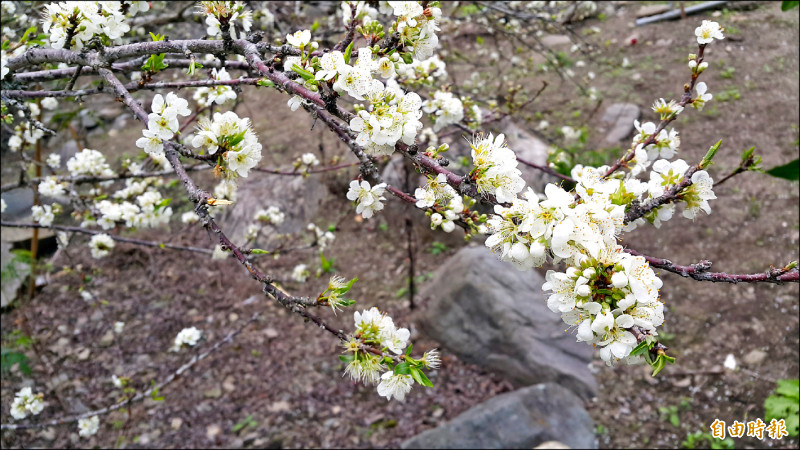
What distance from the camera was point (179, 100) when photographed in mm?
1345

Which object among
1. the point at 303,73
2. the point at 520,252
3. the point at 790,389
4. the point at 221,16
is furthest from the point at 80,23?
the point at 790,389

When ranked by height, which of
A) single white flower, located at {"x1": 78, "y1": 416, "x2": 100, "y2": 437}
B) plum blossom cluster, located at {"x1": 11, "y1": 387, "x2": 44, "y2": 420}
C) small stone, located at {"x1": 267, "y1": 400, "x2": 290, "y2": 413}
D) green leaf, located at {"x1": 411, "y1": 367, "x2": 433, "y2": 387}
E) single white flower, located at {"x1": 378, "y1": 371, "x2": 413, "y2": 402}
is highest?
green leaf, located at {"x1": 411, "y1": 367, "x2": 433, "y2": 387}

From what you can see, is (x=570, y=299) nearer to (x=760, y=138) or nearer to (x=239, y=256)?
(x=239, y=256)

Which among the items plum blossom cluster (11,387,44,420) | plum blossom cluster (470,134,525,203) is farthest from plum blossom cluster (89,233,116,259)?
plum blossom cluster (470,134,525,203)

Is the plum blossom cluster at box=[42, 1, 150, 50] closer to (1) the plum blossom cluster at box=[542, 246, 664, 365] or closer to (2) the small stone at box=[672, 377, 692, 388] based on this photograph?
(1) the plum blossom cluster at box=[542, 246, 664, 365]

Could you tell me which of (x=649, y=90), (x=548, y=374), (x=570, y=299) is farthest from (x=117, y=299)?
(x=649, y=90)

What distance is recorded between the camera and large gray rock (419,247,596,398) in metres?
3.87

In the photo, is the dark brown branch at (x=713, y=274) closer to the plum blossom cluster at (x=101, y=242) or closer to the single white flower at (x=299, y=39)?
the single white flower at (x=299, y=39)

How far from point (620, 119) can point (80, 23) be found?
5.95 meters

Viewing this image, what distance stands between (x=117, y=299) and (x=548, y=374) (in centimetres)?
365

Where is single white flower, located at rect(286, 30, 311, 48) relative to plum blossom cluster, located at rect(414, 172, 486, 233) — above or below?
above

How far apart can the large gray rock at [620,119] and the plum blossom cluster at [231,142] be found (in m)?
5.49

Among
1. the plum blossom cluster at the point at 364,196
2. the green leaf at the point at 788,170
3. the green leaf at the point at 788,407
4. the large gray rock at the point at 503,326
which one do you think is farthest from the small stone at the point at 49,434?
the green leaf at the point at 788,407

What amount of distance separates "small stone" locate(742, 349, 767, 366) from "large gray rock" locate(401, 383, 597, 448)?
125cm
